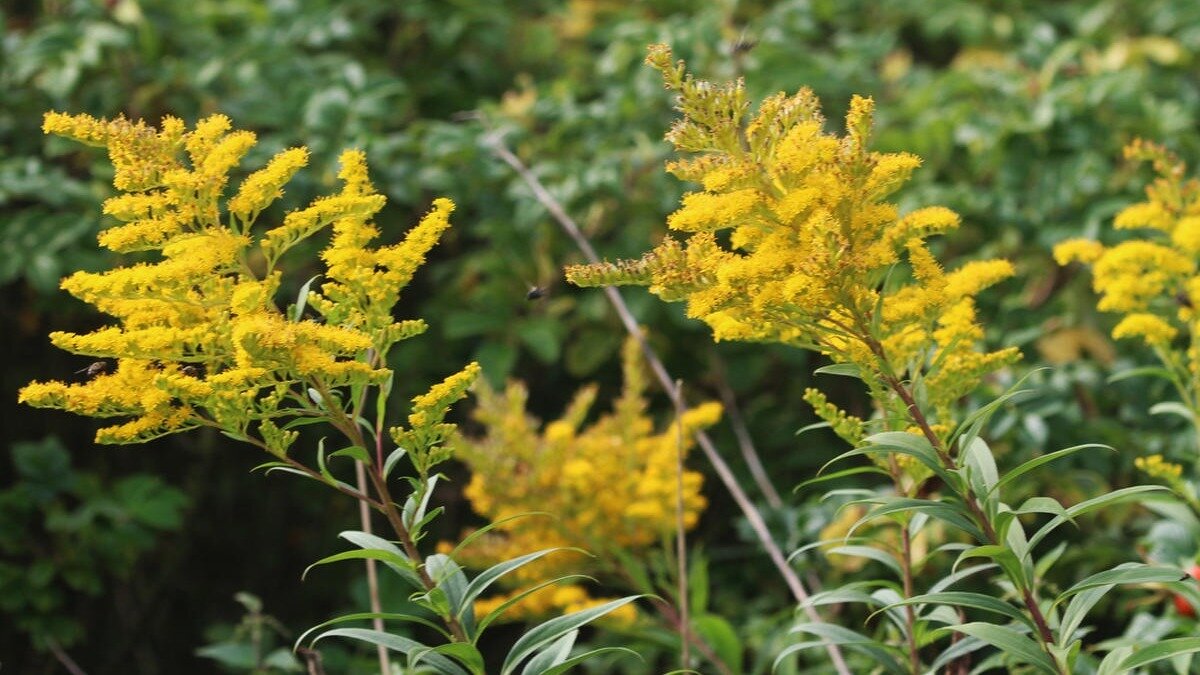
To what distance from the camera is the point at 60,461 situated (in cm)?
327

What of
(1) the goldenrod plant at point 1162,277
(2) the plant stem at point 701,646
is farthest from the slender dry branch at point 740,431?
(1) the goldenrod plant at point 1162,277

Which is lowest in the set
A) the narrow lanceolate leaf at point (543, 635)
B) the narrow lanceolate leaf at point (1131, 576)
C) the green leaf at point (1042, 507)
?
the narrow lanceolate leaf at point (543, 635)

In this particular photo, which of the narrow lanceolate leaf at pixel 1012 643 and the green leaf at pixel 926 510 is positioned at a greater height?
the green leaf at pixel 926 510

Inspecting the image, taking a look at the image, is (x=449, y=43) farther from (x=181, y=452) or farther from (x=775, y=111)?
(x=775, y=111)

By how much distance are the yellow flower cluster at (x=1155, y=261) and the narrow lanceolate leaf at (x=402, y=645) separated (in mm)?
1207

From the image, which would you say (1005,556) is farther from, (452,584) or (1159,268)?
(1159,268)

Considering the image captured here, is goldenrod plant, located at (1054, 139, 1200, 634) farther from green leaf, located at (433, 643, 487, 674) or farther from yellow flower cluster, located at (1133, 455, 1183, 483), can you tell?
green leaf, located at (433, 643, 487, 674)

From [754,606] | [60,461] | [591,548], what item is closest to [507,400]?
[591,548]

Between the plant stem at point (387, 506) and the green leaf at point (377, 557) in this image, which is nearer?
the green leaf at point (377, 557)

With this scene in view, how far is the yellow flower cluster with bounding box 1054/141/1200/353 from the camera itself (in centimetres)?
211

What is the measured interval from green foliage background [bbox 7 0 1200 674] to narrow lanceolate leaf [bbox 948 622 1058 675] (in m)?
1.70

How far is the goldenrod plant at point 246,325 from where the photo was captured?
1.49 metres

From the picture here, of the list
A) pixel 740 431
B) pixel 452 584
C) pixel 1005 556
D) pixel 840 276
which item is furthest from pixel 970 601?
pixel 740 431

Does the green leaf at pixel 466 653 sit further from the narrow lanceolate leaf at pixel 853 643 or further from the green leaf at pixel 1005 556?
the green leaf at pixel 1005 556
